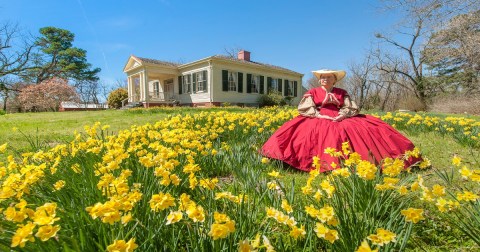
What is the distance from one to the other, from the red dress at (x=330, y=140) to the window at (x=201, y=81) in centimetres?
1608

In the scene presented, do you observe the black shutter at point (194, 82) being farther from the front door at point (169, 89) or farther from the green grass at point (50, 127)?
the green grass at point (50, 127)

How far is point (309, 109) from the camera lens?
3830 mm

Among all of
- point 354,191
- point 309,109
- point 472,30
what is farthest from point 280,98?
point 354,191

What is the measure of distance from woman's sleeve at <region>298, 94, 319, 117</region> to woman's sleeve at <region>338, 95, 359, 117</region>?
1.11 feet

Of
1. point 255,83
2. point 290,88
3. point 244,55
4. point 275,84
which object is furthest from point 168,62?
point 290,88

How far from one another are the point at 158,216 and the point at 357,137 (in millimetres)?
2588

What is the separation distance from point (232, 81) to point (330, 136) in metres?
17.0

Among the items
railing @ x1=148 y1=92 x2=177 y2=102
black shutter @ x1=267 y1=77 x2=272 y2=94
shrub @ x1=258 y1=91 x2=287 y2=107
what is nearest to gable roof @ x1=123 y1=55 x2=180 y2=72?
railing @ x1=148 y1=92 x2=177 y2=102

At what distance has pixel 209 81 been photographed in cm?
1869

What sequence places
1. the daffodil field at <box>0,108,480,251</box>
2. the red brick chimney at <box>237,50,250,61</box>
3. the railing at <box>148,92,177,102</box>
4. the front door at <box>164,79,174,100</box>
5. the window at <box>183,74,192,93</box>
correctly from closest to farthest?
the daffodil field at <box>0,108,480,251</box> → the window at <box>183,74,192,93</box> → the railing at <box>148,92,177,102</box> → the front door at <box>164,79,174,100</box> → the red brick chimney at <box>237,50,250,61</box>

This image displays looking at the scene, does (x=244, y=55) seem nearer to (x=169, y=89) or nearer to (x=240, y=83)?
(x=240, y=83)

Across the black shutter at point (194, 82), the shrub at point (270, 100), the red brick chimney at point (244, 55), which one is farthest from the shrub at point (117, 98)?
the shrub at point (270, 100)

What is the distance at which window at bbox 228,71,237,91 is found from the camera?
64.4 feet

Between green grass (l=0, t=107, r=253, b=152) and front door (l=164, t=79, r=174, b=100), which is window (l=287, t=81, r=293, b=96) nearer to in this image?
front door (l=164, t=79, r=174, b=100)
